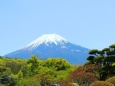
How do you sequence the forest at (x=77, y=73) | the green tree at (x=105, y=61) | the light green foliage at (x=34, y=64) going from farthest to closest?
the light green foliage at (x=34, y=64) < the green tree at (x=105, y=61) < the forest at (x=77, y=73)

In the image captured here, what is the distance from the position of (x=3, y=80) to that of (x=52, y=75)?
26.0ft

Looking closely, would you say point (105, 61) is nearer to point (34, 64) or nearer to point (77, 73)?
point (77, 73)

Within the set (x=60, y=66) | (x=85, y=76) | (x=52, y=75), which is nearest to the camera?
(x=85, y=76)

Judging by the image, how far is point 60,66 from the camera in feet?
194

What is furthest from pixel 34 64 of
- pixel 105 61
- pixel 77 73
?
pixel 77 73

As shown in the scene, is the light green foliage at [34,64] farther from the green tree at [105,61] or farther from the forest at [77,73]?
the green tree at [105,61]

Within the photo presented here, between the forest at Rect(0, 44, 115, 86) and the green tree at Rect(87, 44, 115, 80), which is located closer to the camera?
the forest at Rect(0, 44, 115, 86)

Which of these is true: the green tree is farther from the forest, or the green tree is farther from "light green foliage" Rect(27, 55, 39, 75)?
"light green foliage" Rect(27, 55, 39, 75)

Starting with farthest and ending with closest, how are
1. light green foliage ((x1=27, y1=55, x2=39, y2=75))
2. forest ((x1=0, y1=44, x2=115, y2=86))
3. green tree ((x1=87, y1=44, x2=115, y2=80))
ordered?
1. light green foliage ((x1=27, y1=55, x2=39, y2=75))
2. green tree ((x1=87, y1=44, x2=115, y2=80))
3. forest ((x1=0, y1=44, x2=115, y2=86))

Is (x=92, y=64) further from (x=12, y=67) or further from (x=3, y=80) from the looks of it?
(x=12, y=67)

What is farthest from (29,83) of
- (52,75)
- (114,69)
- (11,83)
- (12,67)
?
(12,67)

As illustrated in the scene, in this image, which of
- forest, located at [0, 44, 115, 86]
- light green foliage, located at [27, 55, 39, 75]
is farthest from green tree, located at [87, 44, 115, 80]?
light green foliage, located at [27, 55, 39, 75]


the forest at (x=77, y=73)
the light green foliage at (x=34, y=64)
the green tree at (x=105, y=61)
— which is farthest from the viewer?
the light green foliage at (x=34, y=64)

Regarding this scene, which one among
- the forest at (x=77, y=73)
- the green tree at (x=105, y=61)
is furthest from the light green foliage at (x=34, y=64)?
the green tree at (x=105, y=61)
